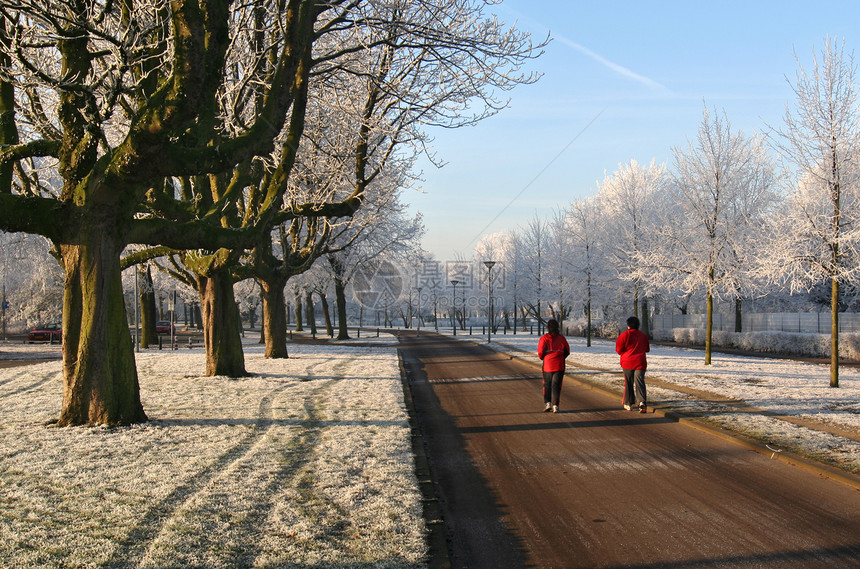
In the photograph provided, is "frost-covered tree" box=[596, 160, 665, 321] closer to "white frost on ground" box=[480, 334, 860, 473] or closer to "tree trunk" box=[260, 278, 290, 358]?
"white frost on ground" box=[480, 334, 860, 473]

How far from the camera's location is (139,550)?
175 inches

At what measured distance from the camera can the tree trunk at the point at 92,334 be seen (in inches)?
349

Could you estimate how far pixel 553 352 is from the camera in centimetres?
1141

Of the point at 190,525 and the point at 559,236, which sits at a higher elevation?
A: the point at 559,236

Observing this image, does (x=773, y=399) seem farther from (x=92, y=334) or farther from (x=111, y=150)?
(x=111, y=150)

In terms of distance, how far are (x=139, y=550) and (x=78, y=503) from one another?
4.69 feet

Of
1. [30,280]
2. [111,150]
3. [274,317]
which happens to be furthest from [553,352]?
[30,280]

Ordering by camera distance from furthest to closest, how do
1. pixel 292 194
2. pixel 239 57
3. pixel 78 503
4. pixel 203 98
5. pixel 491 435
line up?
pixel 292 194
pixel 239 57
pixel 491 435
pixel 203 98
pixel 78 503

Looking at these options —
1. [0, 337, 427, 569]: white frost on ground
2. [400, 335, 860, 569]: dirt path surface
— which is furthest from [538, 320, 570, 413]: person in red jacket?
[0, 337, 427, 569]: white frost on ground

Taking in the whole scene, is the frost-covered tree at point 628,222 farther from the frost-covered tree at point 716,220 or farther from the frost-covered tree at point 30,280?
the frost-covered tree at point 30,280

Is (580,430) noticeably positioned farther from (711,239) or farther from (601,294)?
(601,294)

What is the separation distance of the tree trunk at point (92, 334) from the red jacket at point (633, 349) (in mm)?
8116

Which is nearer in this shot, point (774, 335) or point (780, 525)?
point (780, 525)

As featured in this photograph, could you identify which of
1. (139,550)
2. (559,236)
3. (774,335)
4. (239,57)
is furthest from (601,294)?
(139,550)
